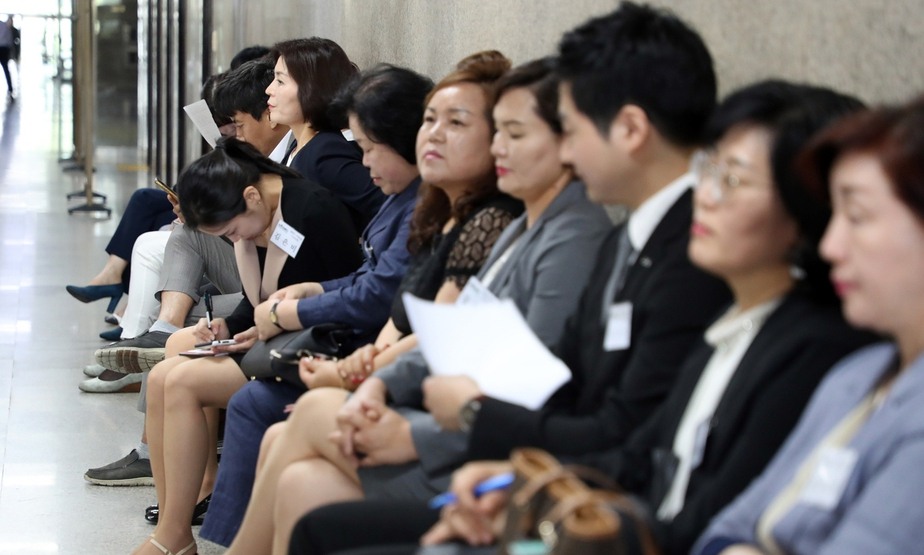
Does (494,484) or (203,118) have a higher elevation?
(494,484)

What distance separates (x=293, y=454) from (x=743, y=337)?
1.26 meters

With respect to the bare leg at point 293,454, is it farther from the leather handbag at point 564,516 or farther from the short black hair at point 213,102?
the short black hair at point 213,102

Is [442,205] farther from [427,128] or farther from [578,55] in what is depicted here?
[578,55]

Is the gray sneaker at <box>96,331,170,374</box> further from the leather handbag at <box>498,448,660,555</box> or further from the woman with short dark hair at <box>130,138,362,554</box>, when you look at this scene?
the leather handbag at <box>498,448,660,555</box>

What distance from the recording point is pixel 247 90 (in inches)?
215

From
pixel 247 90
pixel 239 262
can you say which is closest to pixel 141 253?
pixel 247 90

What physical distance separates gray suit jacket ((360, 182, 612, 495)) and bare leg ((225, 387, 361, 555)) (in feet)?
0.46

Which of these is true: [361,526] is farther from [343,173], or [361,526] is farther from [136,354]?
[136,354]

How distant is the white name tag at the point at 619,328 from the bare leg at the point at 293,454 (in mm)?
767

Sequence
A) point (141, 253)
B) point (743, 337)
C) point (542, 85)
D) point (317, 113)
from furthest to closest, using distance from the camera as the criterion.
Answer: point (141, 253)
point (317, 113)
point (542, 85)
point (743, 337)

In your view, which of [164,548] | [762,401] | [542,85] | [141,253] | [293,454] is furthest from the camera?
[141,253]

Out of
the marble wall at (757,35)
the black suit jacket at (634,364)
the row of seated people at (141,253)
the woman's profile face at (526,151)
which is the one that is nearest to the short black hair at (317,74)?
the marble wall at (757,35)

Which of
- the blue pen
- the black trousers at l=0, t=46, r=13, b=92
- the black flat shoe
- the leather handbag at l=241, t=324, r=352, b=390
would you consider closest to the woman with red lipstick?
the blue pen

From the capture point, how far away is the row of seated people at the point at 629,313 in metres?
1.57
